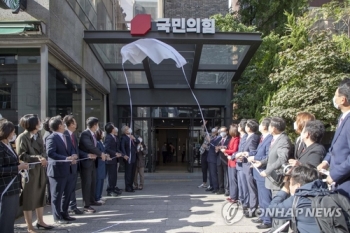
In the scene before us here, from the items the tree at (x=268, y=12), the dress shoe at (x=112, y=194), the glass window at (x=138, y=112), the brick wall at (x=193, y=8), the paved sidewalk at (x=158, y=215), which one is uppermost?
the brick wall at (x=193, y=8)

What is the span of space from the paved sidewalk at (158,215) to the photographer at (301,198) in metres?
2.96

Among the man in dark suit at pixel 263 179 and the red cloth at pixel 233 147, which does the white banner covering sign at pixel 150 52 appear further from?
the man in dark suit at pixel 263 179

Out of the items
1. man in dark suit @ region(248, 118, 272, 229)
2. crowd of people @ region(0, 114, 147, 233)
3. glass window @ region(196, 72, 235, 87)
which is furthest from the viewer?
glass window @ region(196, 72, 235, 87)

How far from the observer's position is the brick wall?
965 inches

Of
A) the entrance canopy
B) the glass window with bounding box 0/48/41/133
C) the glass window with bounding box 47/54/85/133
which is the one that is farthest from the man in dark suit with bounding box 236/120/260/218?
the entrance canopy

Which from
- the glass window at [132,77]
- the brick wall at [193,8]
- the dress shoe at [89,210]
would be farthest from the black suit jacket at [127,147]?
the brick wall at [193,8]

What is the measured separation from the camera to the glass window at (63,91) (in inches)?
361

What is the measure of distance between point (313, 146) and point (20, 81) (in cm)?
665

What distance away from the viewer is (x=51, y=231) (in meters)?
6.02

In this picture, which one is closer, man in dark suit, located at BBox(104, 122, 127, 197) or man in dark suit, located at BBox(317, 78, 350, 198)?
man in dark suit, located at BBox(317, 78, 350, 198)

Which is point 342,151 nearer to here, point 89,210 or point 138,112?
point 89,210

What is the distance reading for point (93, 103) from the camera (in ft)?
45.1

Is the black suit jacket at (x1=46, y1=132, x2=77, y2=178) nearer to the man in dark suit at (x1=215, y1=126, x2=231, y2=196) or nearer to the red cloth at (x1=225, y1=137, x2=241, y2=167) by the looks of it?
the red cloth at (x1=225, y1=137, x2=241, y2=167)

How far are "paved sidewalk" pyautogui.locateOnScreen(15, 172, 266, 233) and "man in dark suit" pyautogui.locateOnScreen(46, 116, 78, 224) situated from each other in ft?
1.08
